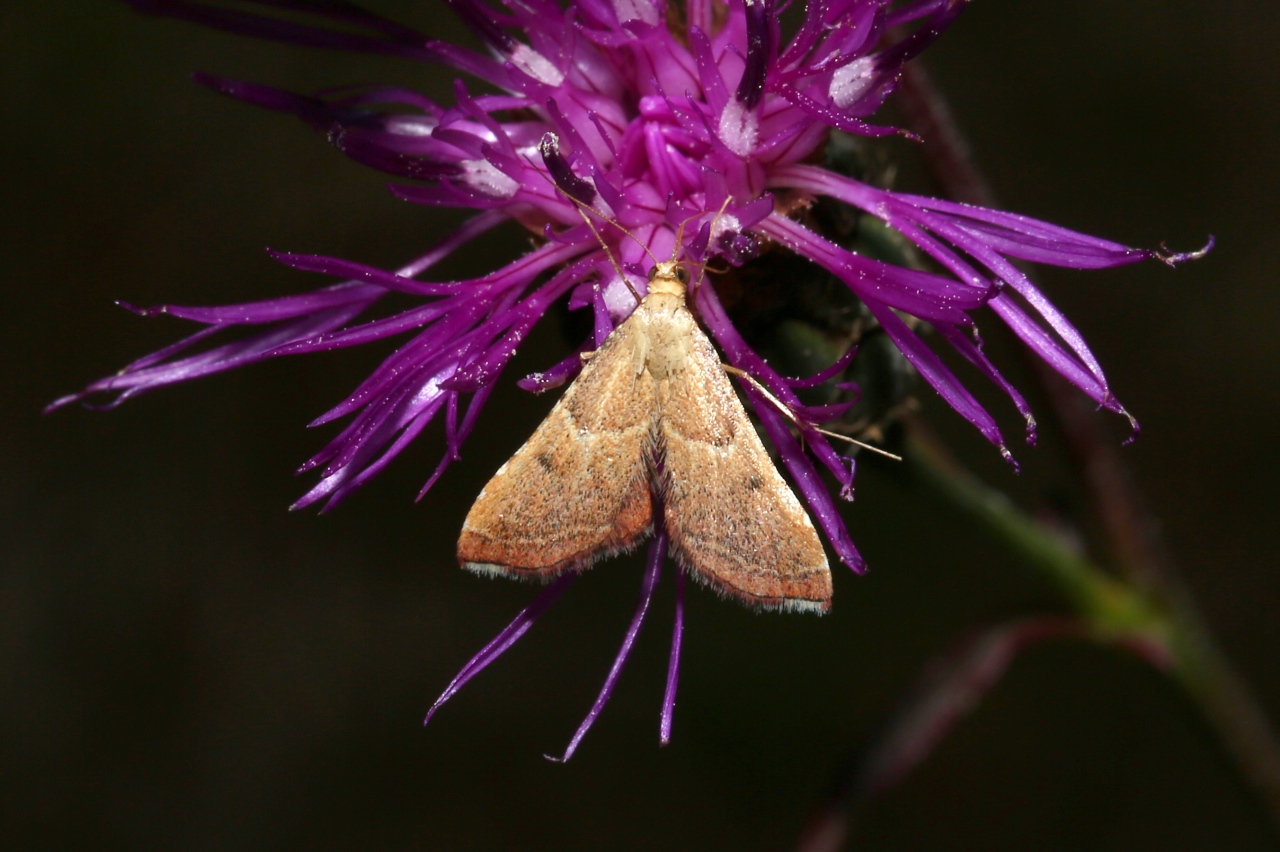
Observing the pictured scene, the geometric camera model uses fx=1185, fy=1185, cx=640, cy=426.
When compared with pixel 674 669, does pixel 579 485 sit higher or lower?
higher

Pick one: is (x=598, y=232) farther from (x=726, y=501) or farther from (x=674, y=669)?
(x=674, y=669)

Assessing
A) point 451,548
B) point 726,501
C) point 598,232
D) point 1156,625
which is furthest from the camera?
point 451,548

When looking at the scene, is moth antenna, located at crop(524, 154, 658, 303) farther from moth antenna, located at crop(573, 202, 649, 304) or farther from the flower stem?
the flower stem

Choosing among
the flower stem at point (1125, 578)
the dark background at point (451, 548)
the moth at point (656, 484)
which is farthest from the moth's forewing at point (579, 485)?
the dark background at point (451, 548)

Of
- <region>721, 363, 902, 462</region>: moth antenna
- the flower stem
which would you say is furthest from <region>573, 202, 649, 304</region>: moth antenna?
the flower stem

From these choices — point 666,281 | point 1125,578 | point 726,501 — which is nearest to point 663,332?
point 666,281

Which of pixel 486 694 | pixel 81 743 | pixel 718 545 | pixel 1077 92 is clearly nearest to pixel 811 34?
pixel 718 545

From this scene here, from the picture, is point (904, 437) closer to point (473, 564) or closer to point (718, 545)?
point (718, 545)
